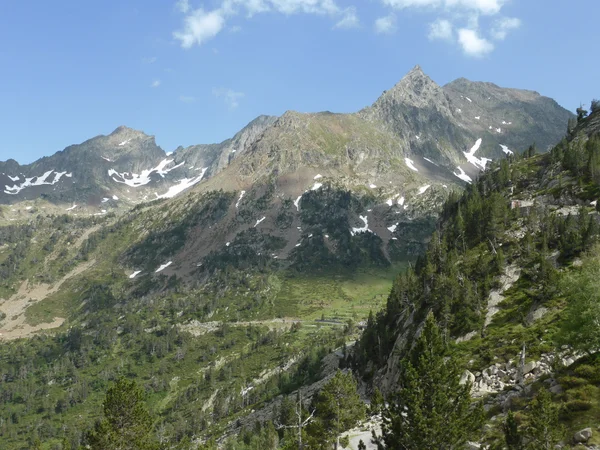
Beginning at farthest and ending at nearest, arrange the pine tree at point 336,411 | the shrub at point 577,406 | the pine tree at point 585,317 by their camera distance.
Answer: the pine tree at point 336,411 < the pine tree at point 585,317 < the shrub at point 577,406

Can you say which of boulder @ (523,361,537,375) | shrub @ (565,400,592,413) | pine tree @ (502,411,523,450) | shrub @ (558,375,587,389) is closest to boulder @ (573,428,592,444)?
shrub @ (565,400,592,413)

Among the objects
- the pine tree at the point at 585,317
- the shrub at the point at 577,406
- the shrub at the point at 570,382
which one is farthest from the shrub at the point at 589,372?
the shrub at the point at 577,406

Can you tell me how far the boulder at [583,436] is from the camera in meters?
30.8

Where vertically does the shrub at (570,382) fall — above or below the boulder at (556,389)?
above

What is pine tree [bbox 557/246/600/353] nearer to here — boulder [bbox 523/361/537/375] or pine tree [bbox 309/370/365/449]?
boulder [bbox 523/361/537/375]

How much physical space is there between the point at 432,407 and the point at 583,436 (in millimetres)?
10953

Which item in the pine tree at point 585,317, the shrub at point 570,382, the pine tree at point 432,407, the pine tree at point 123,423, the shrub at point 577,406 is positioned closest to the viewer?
the pine tree at point 432,407

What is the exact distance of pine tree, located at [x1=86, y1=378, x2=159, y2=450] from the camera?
127 feet

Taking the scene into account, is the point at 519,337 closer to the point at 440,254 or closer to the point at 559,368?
the point at 559,368

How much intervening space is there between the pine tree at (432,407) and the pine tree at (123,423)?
23.4 metres

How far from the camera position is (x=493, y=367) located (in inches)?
2254

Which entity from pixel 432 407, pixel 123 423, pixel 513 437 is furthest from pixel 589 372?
pixel 123 423

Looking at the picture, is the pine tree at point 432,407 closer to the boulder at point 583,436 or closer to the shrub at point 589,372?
the boulder at point 583,436

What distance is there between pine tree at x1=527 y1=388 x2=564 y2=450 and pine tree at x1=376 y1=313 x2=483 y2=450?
3611 mm
